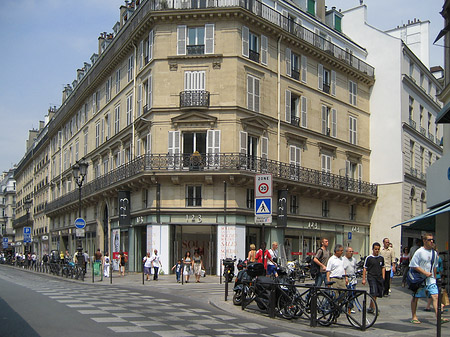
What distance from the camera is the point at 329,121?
3688 centimetres

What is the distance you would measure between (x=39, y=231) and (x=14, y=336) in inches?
2311

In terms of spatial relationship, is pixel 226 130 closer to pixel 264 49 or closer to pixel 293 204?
pixel 264 49

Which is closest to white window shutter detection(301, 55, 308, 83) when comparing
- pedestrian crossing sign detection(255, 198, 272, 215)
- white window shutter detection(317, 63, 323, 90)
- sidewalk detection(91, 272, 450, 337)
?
white window shutter detection(317, 63, 323, 90)

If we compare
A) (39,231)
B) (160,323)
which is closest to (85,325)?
(160,323)

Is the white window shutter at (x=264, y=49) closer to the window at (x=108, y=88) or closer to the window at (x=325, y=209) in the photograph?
the window at (x=325, y=209)

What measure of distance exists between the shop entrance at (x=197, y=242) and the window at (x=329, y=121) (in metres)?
11.2

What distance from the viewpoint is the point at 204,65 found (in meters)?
30.1

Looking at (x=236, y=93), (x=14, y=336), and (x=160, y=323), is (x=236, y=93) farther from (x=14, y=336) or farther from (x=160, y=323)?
(x=14, y=336)

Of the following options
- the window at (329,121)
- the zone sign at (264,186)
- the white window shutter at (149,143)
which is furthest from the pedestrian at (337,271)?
the window at (329,121)

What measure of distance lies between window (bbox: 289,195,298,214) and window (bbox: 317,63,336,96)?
25.7ft

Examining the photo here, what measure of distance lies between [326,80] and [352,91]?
320cm

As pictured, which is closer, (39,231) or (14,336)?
(14,336)

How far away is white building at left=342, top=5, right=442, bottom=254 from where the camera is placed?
38.8 meters

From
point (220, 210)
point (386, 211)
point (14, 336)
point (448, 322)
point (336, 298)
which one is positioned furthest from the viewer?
point (386, 211)
